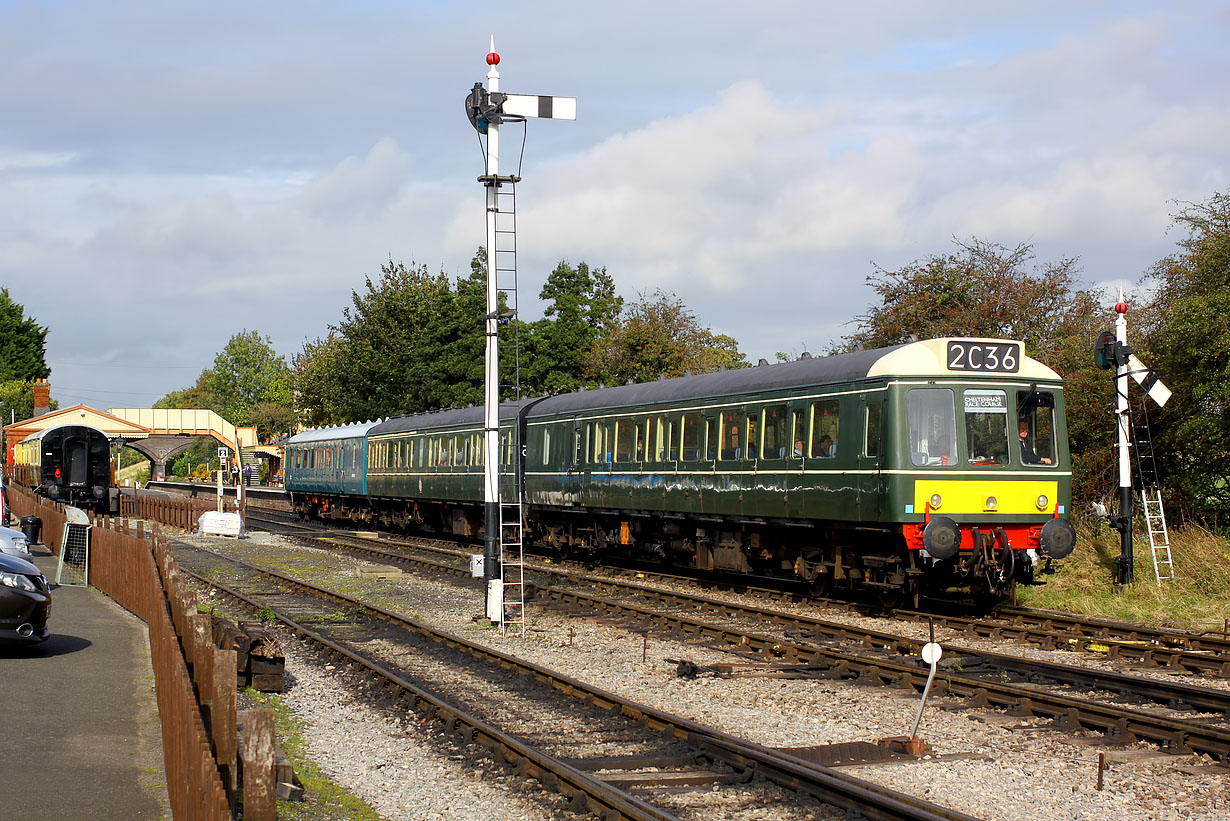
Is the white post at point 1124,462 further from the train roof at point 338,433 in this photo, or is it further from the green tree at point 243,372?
the green tree at point 243,372

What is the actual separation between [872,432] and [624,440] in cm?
760

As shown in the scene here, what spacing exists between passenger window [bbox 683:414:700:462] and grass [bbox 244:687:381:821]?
1085 cm

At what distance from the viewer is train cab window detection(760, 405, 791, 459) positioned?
56.1ft

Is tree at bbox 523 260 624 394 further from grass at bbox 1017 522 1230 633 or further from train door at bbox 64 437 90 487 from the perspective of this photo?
grass at bbox 1017 522 1230 633

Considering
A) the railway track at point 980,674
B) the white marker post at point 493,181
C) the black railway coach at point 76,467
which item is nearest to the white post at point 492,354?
the white marker post at point 493,181

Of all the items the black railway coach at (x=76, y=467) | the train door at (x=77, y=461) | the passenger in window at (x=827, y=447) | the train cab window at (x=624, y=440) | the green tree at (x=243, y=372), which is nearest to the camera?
the passenger in window at (x=827, y=447)

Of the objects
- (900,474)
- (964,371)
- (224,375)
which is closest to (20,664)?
(900,474)

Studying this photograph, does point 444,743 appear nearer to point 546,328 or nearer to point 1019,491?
point 1019,491

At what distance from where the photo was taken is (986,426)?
15344 millimetres

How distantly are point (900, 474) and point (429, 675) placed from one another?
6.19m

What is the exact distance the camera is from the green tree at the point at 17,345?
113 metres

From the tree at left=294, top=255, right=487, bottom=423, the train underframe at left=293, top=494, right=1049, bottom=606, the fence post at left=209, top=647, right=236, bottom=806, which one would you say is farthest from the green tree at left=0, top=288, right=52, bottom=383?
the fence post at left=209, top=647, right=236, bottom=806

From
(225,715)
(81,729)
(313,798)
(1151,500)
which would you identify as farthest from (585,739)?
(1151,500)

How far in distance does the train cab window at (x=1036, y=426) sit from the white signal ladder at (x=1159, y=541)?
155 centimetres
